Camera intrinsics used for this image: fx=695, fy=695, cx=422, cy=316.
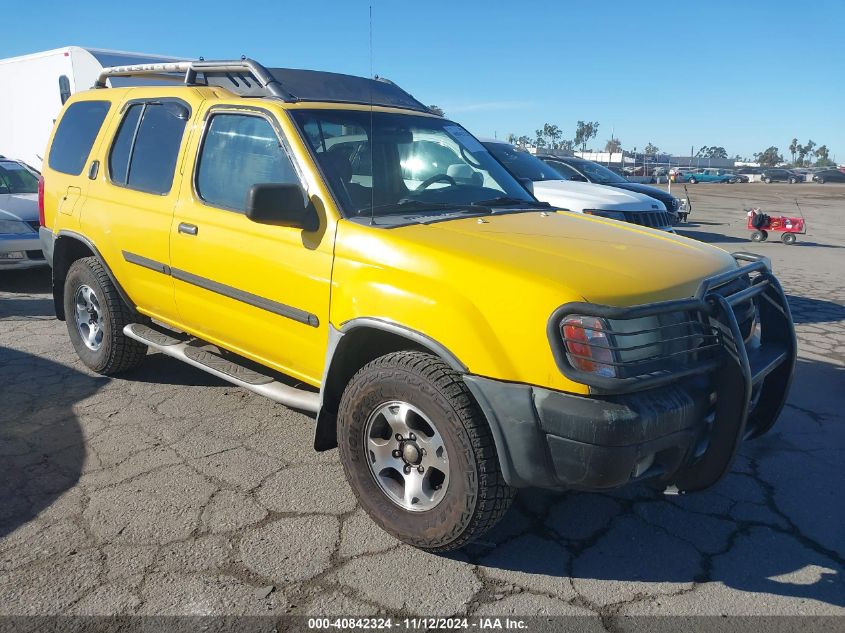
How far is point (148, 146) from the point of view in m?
4.38

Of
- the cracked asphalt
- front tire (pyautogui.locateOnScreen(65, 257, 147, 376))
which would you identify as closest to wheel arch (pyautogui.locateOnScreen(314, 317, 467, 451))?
the cracked asphalt

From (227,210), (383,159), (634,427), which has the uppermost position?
(383,159)

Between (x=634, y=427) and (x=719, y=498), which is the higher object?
(x=634, y=427)

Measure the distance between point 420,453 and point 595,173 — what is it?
1126 centimetres

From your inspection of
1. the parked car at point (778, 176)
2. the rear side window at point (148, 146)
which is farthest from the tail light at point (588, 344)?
the parked car at point (778, 176)

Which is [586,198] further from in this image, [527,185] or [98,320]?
[98,320]

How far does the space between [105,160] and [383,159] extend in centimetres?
212

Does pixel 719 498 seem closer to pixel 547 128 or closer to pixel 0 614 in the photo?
pixel 0 614

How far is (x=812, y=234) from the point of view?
1666 centimetres

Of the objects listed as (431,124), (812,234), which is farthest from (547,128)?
(431,124)

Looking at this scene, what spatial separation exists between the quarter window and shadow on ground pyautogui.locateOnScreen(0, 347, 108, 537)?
159 cm

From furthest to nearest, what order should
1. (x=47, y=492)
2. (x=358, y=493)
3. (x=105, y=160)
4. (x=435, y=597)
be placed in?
(x=105, y=160)
(x=47, y=492)
(x=358, y=493)
(x=435, y=597)

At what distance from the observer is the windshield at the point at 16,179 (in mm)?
9188

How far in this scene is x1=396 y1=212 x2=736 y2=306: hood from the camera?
103 inches
